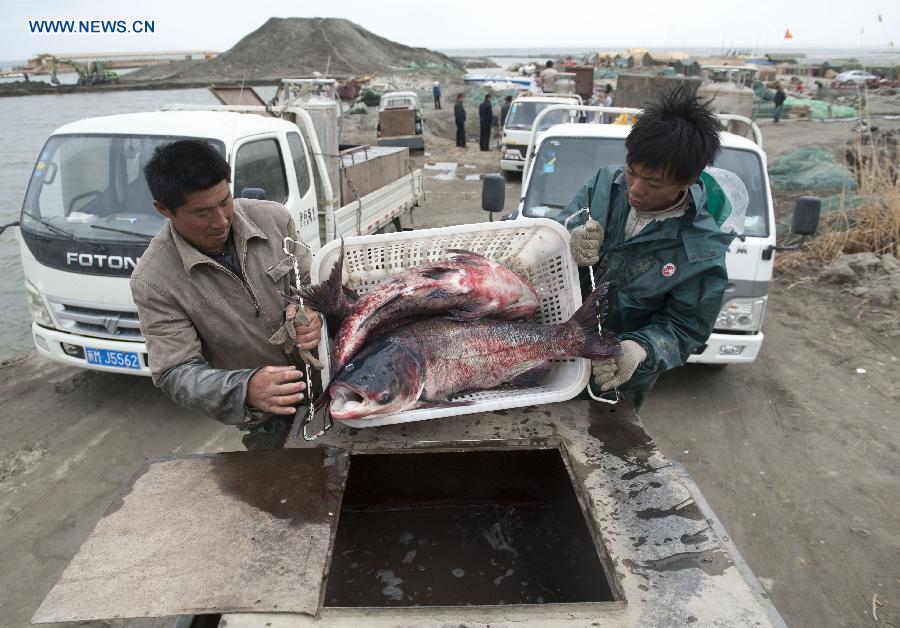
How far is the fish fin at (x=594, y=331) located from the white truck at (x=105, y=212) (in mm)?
3401

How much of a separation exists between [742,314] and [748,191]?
1.20 m

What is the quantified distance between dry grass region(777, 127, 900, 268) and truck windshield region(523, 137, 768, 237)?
4.19 m

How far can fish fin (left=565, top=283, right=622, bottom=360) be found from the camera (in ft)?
7.20

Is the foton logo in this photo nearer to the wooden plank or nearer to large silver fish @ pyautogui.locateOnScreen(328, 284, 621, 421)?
large silver fish @ pyautogui.locateOnScreen(328, 284, 621, 421)

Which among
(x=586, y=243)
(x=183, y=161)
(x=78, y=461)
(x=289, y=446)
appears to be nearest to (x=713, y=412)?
(x=586, y=243)

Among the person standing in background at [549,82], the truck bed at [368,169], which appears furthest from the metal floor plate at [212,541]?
the person standing in background at [549,82]

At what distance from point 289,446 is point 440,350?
69 cm

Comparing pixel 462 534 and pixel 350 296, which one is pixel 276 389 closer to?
pixel 350 296

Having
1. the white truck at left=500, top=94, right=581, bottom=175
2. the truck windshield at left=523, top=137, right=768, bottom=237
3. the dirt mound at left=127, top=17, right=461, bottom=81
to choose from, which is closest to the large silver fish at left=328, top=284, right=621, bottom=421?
the truck windshield at left=523, top=137, right=768, bottom=237

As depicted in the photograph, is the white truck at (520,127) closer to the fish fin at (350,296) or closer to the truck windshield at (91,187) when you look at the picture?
the truck windshield at (91,187)

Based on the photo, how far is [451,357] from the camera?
7.62ft

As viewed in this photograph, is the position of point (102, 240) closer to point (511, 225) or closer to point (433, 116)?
point (511, 225)

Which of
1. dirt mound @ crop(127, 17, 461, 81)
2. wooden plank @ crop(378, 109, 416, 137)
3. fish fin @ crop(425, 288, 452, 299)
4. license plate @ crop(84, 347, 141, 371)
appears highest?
dirt mound @ crop(127, 17, 461, 81)

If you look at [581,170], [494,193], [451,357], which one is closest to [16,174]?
[494,193]
